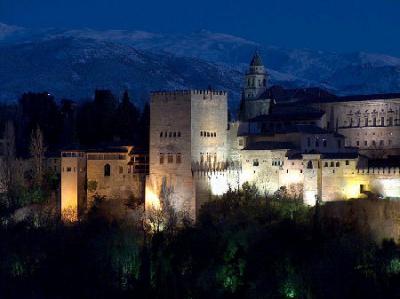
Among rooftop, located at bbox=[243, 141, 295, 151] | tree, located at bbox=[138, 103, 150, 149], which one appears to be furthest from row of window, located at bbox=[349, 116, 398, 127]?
tree, located at bbox=[138, 103, 150, 149]

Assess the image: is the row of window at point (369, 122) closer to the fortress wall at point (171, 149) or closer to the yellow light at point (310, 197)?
the yellow light at point (310, 197)

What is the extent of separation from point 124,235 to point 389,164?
12038 millimetres

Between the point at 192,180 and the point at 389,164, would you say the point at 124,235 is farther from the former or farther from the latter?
the point at 389,164

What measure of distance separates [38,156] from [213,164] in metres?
10.5

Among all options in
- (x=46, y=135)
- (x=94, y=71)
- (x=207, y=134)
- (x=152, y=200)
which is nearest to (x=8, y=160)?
(x=46, y=135)

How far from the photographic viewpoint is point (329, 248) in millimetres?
45062

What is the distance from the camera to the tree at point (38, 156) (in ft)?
193

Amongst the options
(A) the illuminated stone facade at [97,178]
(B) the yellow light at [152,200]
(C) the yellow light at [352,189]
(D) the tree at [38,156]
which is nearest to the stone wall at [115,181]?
(A) the illuminated stone facade at [97,178]

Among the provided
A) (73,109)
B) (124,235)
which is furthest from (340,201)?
(73,109)

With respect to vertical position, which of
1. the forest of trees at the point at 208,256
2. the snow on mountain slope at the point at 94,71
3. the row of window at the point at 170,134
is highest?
the snow on mountain slope at the point at 94,71

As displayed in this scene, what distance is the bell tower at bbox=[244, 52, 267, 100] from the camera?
64.8m

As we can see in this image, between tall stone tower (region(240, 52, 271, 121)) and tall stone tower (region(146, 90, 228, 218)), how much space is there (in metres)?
8.86

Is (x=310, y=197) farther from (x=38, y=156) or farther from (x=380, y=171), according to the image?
(x=38, y=156)

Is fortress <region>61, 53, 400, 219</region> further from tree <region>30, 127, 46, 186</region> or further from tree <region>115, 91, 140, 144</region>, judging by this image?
tree <region>115, 91, 140, 144</region>
